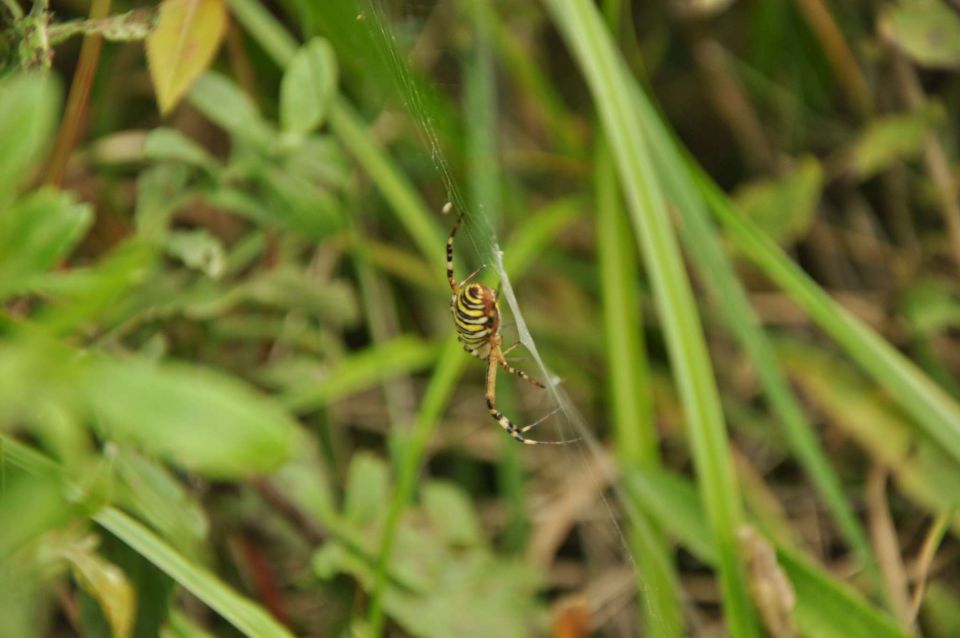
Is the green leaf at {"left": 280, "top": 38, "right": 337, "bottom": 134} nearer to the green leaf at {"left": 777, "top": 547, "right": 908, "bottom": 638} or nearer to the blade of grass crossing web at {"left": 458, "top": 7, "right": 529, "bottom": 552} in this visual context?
the blade of grass crossing web at {"left": 458, "top": 7, "right": 529, "bottom": 552}

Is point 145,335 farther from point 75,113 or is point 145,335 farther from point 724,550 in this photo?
point 724,550

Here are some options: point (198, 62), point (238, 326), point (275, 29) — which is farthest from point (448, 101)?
point (198, 62)

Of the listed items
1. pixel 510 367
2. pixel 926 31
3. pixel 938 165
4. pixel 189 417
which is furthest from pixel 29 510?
pixel 938 165

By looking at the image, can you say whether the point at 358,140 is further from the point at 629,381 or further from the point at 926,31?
the point at 926,31

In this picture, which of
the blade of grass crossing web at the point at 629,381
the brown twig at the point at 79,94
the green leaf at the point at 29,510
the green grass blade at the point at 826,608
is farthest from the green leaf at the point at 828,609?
the brown twig at the point at 79,94

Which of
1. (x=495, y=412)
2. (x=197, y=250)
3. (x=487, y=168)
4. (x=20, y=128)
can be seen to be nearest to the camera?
(x=20, y=128)

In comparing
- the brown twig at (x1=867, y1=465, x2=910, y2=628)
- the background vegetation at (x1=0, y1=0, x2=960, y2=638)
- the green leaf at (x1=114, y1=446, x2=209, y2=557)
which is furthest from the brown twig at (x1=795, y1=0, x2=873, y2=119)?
the green leaf at (x1=114, y1=446, x2=209, y2=557)
